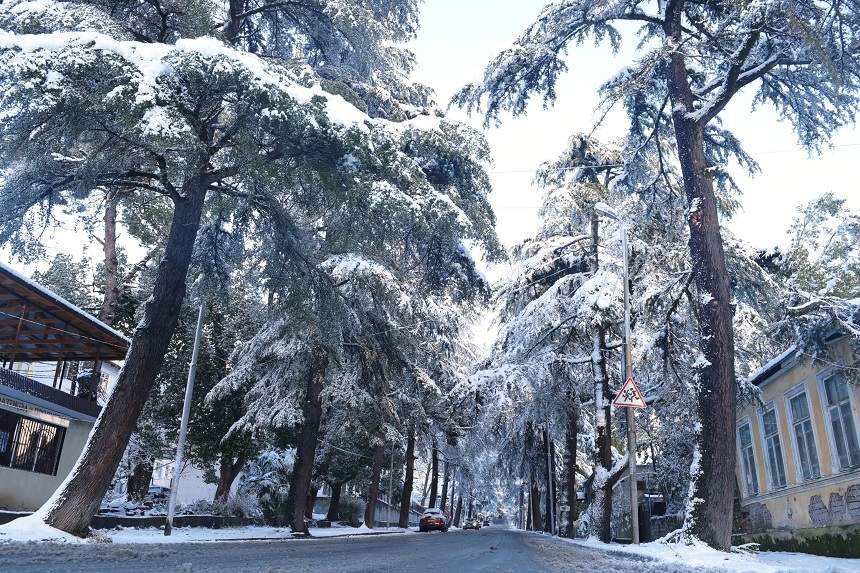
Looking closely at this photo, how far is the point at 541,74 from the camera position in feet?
52.0

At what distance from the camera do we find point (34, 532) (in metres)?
10.3

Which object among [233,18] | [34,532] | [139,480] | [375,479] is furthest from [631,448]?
[139,480]

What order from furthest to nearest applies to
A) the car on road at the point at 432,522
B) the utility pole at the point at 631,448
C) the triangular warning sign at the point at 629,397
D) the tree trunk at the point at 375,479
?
the car on road at the point at 432,522, the tree trunk at the point at 375,479, the utility pole at the point at 631,448, the triangular warning sign at the point at 629,397

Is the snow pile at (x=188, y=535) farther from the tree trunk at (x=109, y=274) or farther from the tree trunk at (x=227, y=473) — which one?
the tree trunk at (x=109, y=274)

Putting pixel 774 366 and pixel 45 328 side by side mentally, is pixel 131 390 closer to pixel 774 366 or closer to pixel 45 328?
pixel 45 328

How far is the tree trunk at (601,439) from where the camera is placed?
21953mm

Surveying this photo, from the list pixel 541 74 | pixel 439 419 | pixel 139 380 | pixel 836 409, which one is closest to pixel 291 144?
pixel 139 380

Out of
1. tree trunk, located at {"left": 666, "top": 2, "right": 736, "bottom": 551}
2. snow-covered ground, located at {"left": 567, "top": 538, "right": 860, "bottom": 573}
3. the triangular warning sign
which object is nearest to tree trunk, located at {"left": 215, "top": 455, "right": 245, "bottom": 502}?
the triangular warning sign

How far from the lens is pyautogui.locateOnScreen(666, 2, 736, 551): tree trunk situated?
36.5 feet

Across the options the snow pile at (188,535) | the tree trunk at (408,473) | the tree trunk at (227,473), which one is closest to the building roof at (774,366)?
the snow pile at (188,535)

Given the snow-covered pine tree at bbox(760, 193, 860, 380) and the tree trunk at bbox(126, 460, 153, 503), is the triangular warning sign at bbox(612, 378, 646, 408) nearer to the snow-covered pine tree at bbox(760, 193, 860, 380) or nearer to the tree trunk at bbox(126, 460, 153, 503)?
the snow-covered pine tree at bbox(760, 193, 860, 380)

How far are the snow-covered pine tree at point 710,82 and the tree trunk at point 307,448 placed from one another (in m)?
10.7

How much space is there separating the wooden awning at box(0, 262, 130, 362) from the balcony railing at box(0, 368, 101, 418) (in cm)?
80

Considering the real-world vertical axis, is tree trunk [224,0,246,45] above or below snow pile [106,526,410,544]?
above
